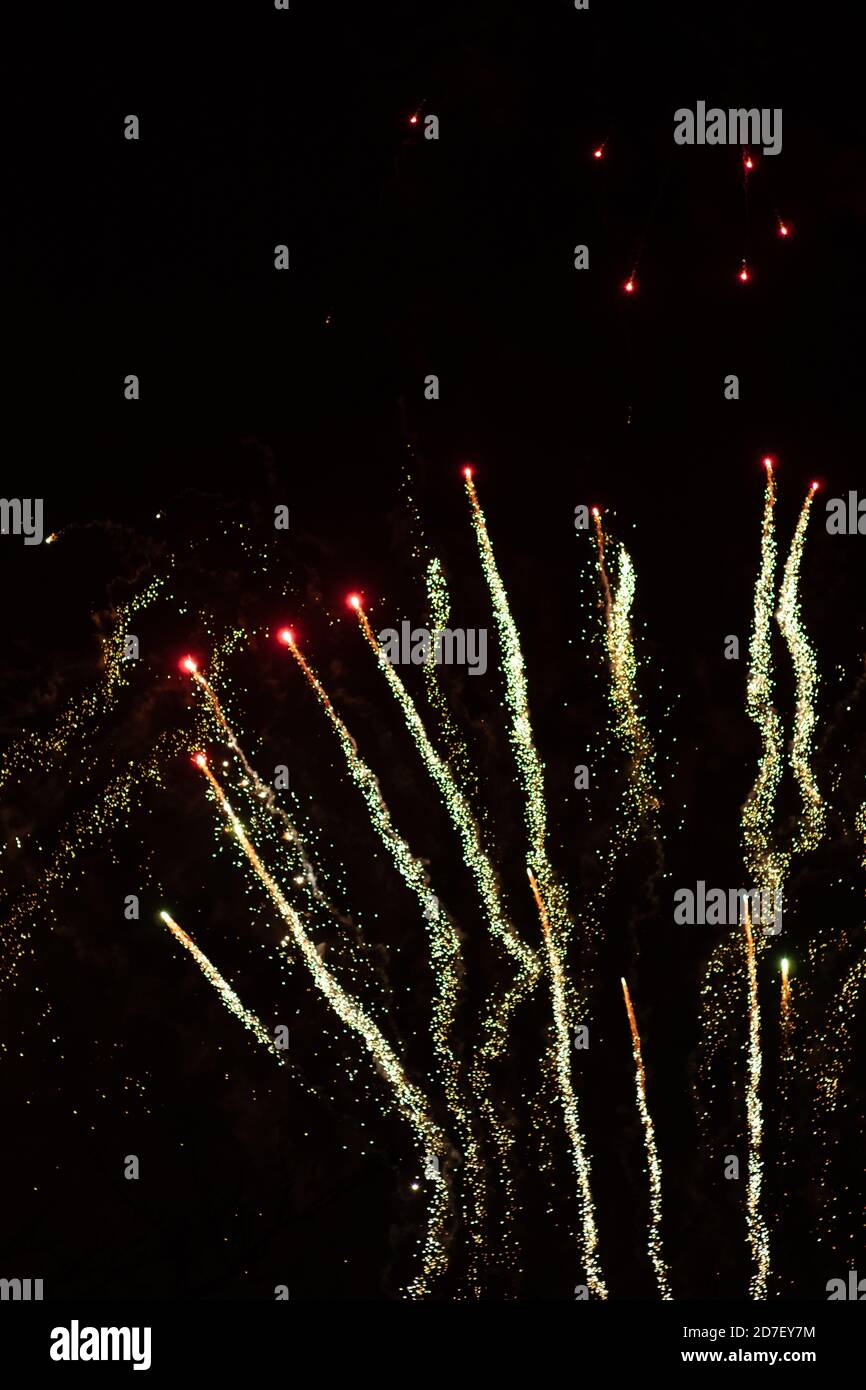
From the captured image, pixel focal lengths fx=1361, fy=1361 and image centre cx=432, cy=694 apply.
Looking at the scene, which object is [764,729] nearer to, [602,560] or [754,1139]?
[602,560]

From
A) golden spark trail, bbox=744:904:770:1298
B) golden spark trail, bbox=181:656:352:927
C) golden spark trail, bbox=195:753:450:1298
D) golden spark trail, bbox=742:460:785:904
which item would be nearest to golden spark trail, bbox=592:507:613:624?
golden spark trail, bbox=742:460:785:904

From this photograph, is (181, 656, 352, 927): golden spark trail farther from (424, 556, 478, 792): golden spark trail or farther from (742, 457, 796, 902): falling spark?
(742, 457, 796, 902): falling spark

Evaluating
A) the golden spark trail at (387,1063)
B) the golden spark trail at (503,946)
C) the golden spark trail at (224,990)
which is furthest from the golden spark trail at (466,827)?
the golden spark trail at (224,990)

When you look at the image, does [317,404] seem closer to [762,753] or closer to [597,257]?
[597,257]

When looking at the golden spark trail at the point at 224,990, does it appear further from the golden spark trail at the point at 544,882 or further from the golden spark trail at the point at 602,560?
the golden spark trail at the point at 602,560

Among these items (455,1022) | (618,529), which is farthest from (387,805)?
(618,529)
